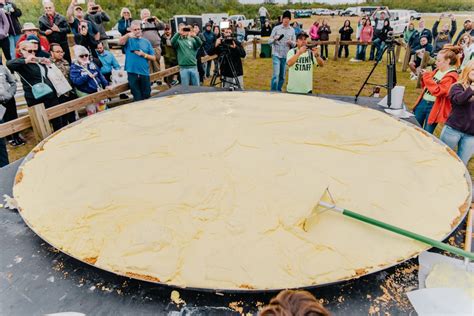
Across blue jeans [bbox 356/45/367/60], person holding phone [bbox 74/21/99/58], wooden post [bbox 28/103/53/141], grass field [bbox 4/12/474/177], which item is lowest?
grass field [bbox 4/12/474/177]

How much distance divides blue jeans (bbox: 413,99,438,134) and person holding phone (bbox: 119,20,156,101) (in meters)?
3.18

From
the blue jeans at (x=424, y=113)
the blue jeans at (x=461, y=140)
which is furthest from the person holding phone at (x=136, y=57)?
the blue jeans at (x=461, y=140)

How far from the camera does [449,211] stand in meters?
1.75

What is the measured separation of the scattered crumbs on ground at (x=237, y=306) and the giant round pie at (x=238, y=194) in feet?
0.29

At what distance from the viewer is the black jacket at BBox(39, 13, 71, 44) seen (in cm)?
461

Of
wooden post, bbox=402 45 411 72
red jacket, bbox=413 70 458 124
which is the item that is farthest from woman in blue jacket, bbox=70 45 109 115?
wooden post, bbox=402 45 411 72

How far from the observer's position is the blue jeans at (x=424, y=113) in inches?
123

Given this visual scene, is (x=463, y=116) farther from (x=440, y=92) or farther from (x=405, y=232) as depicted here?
(x=405, y=232)

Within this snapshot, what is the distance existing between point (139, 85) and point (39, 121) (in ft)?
4.89

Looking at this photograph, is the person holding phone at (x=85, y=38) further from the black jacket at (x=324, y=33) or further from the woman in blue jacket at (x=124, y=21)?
the black jacket at (x=324, y=33)

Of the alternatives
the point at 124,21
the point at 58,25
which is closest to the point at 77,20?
the point at 58,25

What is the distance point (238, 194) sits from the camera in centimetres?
187

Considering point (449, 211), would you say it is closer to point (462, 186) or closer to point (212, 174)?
point (462, 186)

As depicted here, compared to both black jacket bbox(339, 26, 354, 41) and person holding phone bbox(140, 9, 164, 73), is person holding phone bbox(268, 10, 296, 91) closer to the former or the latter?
person holding phone bbox(140, 9, 164, 73)
